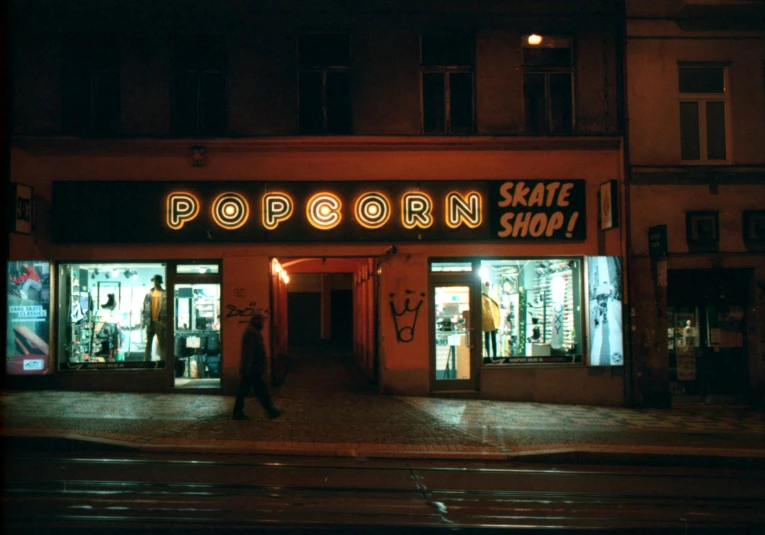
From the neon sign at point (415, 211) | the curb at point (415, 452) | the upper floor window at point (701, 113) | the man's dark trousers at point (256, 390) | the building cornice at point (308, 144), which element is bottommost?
the curb at point (415, 452)

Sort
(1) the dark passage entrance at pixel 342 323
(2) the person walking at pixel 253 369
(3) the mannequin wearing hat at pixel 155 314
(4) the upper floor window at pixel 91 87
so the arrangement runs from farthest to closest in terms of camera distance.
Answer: (1) the dark passage entrance at pixel 342 323 → (3) the mannequin wearing hat at pixel 155 314 → (4) the upper floor window at pixel 91 87 → (2) the person walking at pixel 253 369

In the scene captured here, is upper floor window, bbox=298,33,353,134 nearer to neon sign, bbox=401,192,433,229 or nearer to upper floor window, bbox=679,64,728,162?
neon sign, bbox=401,192,433,229

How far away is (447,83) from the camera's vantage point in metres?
13.4

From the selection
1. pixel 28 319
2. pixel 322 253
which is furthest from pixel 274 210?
pixel 28 319

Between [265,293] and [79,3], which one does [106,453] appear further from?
[79,3]

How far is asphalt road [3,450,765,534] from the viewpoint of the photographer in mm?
5648

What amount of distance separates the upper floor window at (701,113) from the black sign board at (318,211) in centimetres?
272

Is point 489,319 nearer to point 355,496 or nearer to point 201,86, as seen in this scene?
point 355,496

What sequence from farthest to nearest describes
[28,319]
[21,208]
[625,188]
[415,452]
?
[625,188] < [28,319] < [21,208] < [415,452]

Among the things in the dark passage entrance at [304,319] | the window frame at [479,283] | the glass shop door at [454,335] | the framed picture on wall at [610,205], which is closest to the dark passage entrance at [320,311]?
the dark passage entrance at [304,319]

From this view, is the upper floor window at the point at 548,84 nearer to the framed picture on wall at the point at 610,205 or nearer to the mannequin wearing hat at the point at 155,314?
the framed picture on wall at the point at 610,205

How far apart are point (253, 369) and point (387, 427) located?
2.40 metres

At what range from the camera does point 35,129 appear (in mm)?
12578

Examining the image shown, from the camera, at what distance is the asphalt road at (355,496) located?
18.5ft
